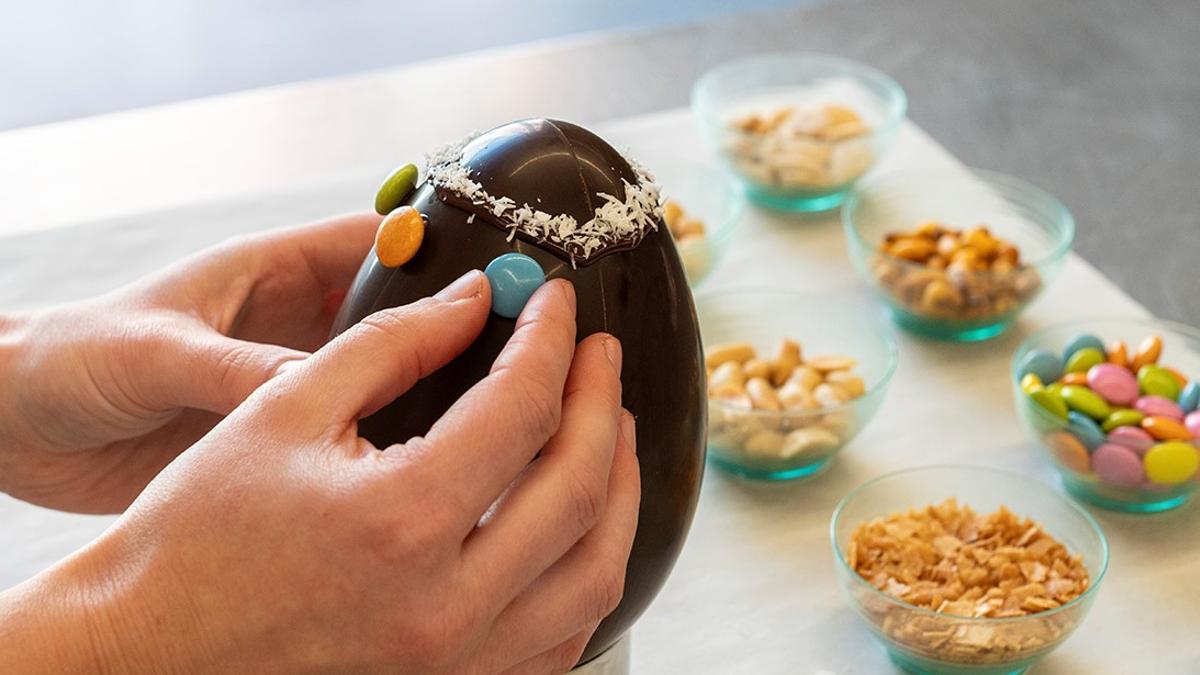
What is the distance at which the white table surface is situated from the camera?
77 cm

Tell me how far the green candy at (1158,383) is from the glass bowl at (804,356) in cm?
17

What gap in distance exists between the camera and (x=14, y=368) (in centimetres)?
72

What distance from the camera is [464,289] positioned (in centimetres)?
56

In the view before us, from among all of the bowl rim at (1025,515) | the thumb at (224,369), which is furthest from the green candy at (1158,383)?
the thumb at (224,369)

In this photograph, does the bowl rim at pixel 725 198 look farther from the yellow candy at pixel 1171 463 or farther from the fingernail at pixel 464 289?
the fingernail at pixel 464 289

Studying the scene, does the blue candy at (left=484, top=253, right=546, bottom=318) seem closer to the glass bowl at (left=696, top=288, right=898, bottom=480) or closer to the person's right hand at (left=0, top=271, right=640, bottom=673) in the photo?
the person's right hand at (left=0, top=271, right=640, bottom=673)

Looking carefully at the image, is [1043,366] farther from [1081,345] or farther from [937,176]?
[937,176]

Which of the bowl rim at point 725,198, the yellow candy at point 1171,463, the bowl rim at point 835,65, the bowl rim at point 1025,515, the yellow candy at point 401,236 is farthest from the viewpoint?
the bowl rim at point 835,65

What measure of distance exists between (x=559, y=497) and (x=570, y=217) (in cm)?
13

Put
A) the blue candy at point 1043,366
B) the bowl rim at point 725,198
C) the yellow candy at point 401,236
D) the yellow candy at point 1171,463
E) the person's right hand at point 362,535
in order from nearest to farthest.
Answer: the person's right hand at point 362,535
the yellow candy at point 401,236
the yellow candy at point 1171,463
the blue candy at point 1043,366
the bowl rim at point 725,198

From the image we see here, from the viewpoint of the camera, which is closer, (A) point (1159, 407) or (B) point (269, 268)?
(B) point (269, 268)

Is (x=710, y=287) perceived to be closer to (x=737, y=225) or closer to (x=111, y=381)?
(x=737, y=225)

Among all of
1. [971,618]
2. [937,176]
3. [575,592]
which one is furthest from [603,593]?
[937,176]

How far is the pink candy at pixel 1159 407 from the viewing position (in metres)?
0.89
